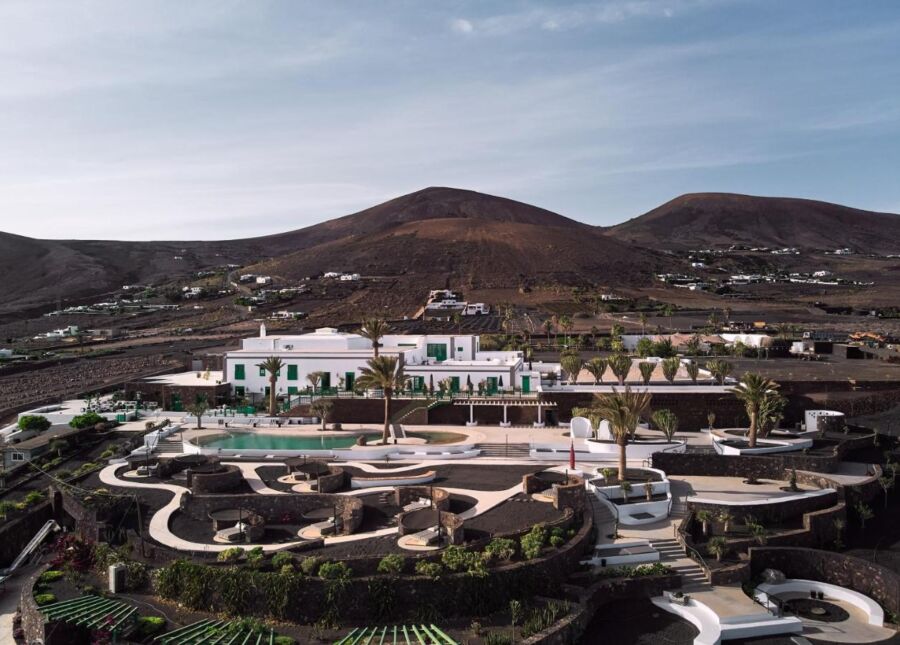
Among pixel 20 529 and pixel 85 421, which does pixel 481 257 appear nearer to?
pixel 85 421

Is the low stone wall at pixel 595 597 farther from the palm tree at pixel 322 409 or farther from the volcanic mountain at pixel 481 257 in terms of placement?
the volcanic mountain at pixel 481 257

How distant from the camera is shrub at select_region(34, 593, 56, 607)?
16.7 meters

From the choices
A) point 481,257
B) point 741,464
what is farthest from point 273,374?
point 481,257

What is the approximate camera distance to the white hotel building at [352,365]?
129 feet

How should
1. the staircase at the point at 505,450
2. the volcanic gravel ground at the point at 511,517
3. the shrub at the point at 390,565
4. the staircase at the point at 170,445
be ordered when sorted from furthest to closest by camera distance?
the staircase at the point at 170,445, the staircase at the point at 505,450, the volcanic gravel ground at the point at 511,517, the shrub at the point at 390,565

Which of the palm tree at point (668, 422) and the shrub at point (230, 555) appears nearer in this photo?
the shrub at point (230, 555)

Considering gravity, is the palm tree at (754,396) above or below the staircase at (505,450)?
above

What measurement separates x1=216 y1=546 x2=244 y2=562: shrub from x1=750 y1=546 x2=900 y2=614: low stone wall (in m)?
13.6

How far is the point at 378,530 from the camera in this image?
806 inches

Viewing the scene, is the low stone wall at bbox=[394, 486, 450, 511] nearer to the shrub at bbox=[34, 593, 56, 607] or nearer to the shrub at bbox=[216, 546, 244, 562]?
the shrub at bbox=[216, 546, 244, 562]

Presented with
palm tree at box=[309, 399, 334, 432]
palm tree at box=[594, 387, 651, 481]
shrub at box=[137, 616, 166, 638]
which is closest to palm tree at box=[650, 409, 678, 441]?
palm tree at box=[594, 387, 651, 481]

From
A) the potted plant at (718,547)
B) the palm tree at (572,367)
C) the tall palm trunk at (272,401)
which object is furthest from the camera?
the palm tree at (572,367)

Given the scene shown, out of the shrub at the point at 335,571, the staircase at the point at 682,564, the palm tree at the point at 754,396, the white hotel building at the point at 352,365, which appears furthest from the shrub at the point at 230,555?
the white hotel building at the point at 352,365

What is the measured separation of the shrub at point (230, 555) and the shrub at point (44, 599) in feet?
12.5
